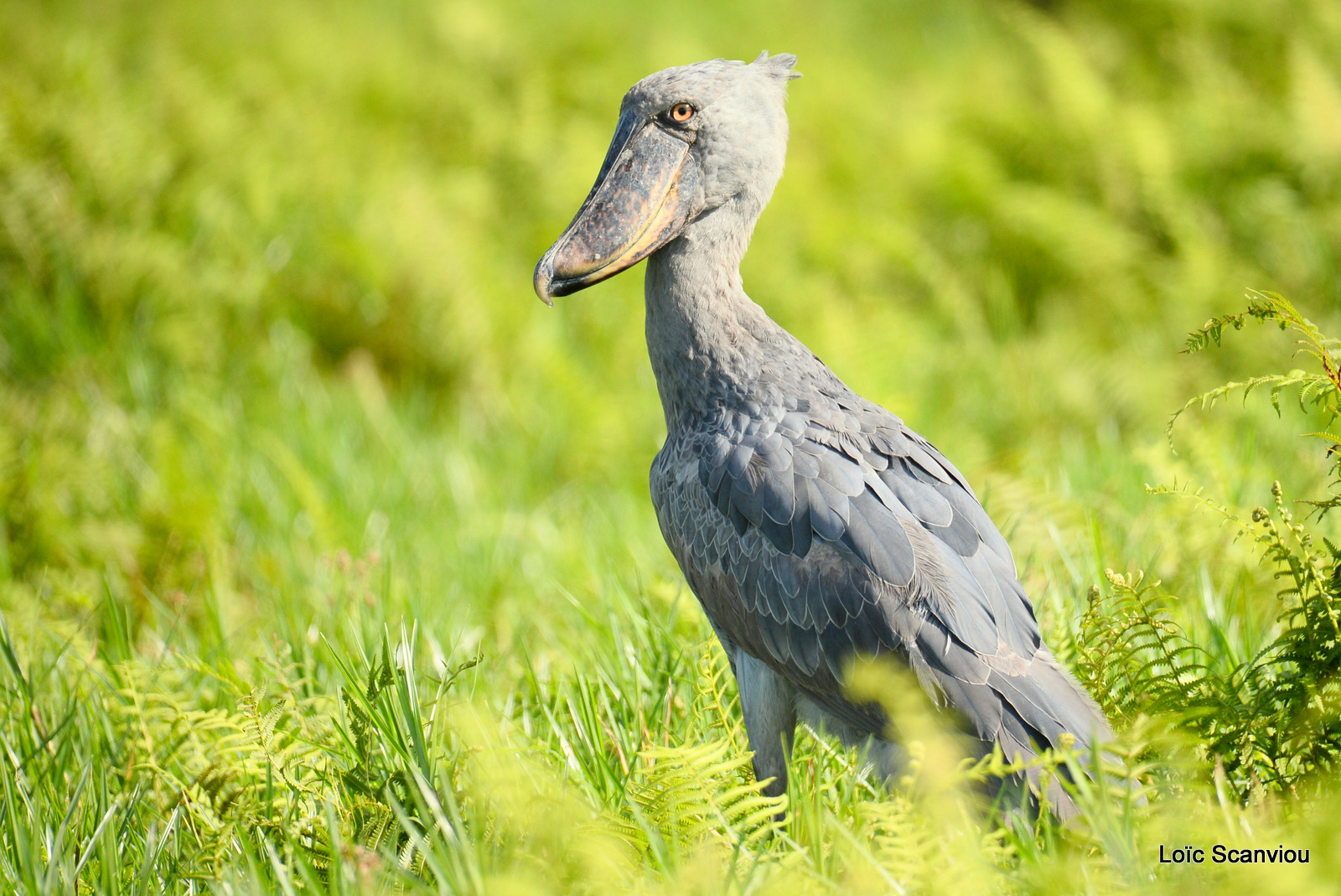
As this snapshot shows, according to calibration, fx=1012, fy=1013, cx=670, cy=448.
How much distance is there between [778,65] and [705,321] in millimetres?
708

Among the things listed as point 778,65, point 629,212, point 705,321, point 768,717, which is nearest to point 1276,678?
point 768,717

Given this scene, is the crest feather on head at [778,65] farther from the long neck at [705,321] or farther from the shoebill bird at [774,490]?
the long neck at [705,321]

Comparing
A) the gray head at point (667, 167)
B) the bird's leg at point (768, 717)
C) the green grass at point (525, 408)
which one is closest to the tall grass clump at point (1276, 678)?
the green grass at point (525, 408)

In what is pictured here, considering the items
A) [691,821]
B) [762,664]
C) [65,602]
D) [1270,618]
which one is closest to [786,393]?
[762,664]

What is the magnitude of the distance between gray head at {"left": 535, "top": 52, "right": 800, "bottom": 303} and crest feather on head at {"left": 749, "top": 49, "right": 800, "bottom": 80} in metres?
0.06

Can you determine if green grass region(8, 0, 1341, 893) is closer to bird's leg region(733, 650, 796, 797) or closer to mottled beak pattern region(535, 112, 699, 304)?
bird's leg region(733, 650, 796, 797)

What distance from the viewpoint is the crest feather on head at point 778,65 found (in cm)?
246

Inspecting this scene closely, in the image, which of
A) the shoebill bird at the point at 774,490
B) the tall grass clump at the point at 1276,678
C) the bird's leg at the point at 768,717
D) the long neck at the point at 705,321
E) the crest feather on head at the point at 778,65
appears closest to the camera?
the tall grass clump at the point at 1276,678

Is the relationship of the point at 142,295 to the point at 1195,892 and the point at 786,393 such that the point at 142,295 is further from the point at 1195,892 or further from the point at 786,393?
the point at 1195,892

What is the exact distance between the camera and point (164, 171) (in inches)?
229

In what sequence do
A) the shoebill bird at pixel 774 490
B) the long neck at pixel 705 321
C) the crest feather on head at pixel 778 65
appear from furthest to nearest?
the crest feather on head at pixel 778 65
the long neck at pixel 705 321
the shoebill bird at pixel 774 490

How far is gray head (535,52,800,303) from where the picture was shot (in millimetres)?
2268

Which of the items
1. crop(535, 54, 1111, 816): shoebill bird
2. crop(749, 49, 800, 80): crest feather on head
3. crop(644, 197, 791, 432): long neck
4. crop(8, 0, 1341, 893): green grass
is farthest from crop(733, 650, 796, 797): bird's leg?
crop(749, 49, 800, 80): crest feather on head

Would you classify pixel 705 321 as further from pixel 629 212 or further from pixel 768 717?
pixel 768 717
